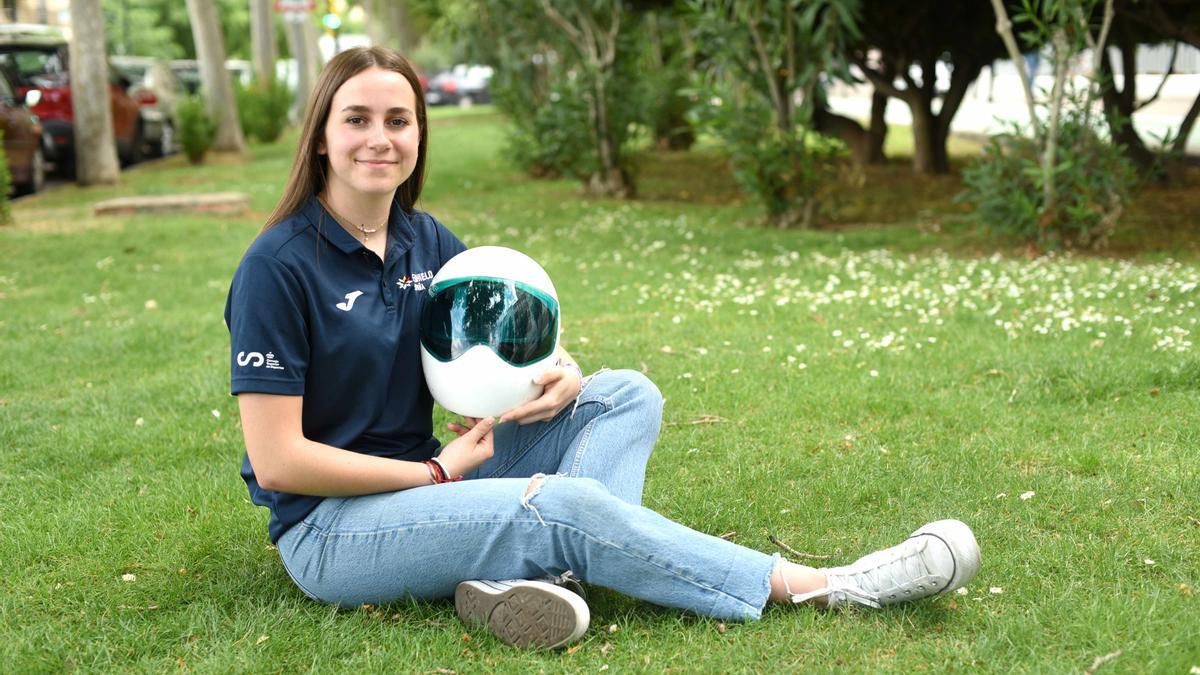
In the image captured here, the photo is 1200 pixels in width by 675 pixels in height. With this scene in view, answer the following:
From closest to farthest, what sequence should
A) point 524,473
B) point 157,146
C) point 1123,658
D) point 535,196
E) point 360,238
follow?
point 1123,658
point 360,238
point 524,473
point 535,196
point 157,146

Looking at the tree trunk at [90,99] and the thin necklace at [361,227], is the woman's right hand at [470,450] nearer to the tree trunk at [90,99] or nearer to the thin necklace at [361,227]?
the thin necklace at [361,227]

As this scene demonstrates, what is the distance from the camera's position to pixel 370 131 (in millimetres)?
3154

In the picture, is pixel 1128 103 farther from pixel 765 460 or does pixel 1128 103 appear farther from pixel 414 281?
pixel 414 281

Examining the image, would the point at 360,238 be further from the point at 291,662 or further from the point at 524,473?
the point at 291,662

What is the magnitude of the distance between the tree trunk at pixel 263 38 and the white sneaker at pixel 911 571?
26.0m

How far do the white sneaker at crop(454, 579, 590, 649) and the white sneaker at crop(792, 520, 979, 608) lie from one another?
0.60m

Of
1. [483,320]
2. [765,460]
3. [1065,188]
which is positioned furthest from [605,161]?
[483,320]

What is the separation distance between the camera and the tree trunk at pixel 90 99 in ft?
51.9

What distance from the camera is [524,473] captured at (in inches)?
139

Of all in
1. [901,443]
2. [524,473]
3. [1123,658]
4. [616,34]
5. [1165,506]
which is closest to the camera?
[1123,658]

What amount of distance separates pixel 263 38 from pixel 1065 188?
22.4m

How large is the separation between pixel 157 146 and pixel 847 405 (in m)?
21.0

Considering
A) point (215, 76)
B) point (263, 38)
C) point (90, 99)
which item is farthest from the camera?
point (263, 38)

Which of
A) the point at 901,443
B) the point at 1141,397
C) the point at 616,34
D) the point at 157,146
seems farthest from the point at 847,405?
the point at 157,146
